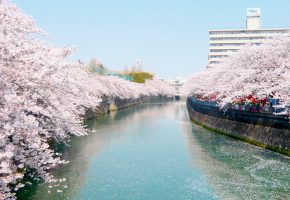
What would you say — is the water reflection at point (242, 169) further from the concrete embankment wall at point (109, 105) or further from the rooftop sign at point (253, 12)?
the rooftop sign at point (253, 12)

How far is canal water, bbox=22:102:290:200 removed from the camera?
17.8 metres

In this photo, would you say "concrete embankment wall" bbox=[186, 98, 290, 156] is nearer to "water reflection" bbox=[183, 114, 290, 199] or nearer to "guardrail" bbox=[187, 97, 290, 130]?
"guardrail" bbox=[187, 97, 290, 130]

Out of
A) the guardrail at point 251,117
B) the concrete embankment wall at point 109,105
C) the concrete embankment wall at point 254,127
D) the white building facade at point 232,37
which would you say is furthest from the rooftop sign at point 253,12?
the concrete embankment wall at point 254,127

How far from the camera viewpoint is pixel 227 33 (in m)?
119

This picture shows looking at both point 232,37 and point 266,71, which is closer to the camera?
point 266,71

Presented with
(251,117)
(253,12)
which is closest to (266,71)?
(251,117)

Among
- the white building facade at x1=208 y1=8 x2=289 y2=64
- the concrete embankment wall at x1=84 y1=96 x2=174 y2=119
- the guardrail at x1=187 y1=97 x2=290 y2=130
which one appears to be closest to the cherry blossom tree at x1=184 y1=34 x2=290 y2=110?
the guardrail at x1=187 y1=97 x2=290 y2=130

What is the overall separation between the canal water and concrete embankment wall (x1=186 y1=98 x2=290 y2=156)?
35.3 inches

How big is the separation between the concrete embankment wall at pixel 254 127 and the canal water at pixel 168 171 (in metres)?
0.90

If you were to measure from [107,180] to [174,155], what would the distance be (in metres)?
8.99

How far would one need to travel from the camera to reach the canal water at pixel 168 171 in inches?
699

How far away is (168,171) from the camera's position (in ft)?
73.9

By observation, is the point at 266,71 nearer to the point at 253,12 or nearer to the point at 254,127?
the point at 254,127

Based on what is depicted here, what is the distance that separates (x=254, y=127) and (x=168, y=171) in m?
12.1
